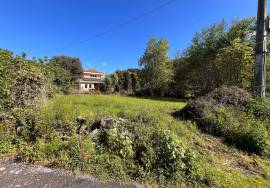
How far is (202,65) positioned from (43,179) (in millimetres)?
20498

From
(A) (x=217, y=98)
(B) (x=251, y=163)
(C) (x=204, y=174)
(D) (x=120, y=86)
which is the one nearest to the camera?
(C) (x=204, y=174)

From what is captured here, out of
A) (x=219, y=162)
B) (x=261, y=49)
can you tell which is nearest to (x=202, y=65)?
(x=261, y=49)

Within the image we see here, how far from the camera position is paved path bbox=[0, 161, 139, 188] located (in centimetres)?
325

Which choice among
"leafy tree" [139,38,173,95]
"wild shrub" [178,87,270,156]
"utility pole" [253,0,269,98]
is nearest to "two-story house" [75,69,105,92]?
"leafy tree" [139,38,173,95]

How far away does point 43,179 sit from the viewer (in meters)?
3.41

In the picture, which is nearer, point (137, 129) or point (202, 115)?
point (137, 129)

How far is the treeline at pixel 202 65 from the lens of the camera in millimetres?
15281

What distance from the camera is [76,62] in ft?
141

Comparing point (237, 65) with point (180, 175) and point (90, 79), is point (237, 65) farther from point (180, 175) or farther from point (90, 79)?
point (90, 79)

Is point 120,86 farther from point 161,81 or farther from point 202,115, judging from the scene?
point 202,115

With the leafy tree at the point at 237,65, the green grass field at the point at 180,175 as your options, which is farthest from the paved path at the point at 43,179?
the leafy tree at the point at 237,65

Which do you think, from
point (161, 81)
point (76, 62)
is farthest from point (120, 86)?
point (76, 62)

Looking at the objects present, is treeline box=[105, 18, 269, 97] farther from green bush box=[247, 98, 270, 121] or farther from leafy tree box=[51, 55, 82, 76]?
leafy tree box=[51, 55, 82, 76]

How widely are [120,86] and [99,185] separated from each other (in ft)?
88.1
